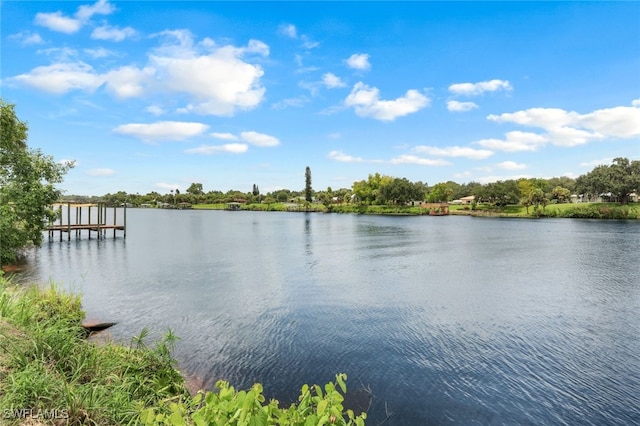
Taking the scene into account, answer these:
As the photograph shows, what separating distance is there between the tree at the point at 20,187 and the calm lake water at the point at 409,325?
2.83 metres

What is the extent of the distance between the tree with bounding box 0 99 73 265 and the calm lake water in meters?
2.83

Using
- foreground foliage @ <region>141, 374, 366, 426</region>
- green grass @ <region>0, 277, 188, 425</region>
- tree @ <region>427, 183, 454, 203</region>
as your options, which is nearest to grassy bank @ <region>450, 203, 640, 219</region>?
tree @ <region>427, 183, 454, 203</region>

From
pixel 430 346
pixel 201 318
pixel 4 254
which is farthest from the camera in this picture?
pixel 4 254

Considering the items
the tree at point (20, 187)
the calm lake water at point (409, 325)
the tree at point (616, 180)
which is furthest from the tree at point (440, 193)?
the tree at point (20, 187)

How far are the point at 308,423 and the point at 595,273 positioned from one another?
102 feet

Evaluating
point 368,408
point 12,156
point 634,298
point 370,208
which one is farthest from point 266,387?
point 370,208

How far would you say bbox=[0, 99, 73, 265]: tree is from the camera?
76.2ft

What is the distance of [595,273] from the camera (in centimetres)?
2625

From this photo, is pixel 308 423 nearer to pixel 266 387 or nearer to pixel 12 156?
pixel 266 387

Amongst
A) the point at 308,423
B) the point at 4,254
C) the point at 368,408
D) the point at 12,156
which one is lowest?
the point at 368,408

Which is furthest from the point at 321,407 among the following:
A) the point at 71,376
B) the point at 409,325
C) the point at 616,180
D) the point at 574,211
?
the point at 616,180

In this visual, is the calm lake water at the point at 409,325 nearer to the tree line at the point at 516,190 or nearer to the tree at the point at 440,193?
the tree line at the point at 516,190

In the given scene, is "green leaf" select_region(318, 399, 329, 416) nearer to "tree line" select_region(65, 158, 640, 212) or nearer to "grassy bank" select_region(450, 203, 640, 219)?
"tree line" select_region(65, 158, 640, 212)

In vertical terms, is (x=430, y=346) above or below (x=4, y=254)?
below
